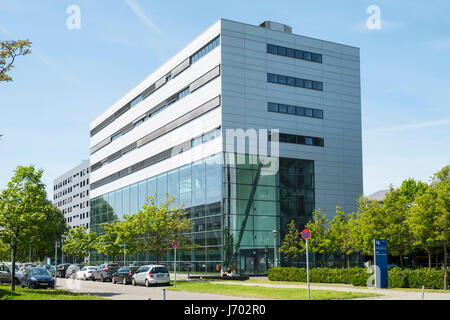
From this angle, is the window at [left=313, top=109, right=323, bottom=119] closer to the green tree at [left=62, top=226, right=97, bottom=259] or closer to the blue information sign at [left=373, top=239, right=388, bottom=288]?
the blue information sign at [left=373, top=239, right=388, bottom=288]

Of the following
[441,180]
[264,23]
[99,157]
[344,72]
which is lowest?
[441,180]

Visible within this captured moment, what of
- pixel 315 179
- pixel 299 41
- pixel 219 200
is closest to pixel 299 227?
pixel 315 179

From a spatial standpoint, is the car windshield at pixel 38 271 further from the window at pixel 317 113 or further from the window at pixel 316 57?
the window at pixel 316 57

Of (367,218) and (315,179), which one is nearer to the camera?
(367,218)

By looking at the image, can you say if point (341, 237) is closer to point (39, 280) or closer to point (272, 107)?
point (272, 107)

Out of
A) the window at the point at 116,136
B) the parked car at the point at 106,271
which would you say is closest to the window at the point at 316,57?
the parked car at the point at 106,271

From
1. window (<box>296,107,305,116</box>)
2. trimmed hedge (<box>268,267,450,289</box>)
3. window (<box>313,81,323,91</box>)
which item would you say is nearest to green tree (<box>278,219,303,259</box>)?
trimmed hedge (<box>268,267,450,289</box>)

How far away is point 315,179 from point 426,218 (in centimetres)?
2459

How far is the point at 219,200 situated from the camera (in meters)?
49.4

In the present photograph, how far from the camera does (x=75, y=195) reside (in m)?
126

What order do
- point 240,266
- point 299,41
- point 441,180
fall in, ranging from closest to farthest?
point 441,180 < point 240,266 < point 299,41

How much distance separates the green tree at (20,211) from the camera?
1199 inches

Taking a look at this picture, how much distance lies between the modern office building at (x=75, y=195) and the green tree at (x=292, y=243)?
229 feet

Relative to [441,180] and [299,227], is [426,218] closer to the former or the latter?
[441,180]
